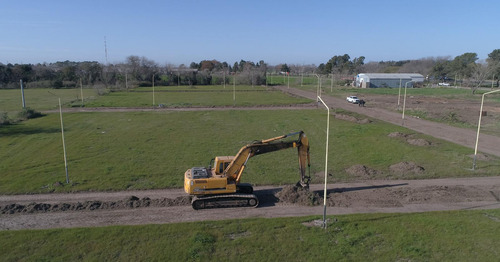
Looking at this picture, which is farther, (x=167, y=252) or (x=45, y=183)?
(x=45, y=183)

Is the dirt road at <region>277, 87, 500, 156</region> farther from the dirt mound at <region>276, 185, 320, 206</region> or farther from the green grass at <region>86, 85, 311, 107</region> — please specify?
the green grass at <region>86, 85, 311, 107</region>

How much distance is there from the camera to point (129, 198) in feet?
61.0

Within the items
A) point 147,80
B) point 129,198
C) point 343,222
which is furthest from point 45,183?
point 147,80

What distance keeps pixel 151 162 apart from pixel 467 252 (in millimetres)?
20379

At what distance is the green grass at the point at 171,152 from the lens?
22562 mm

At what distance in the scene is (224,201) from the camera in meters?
17.6

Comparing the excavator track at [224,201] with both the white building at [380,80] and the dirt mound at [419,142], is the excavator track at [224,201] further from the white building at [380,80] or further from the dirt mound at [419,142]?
the white building at [380,80]

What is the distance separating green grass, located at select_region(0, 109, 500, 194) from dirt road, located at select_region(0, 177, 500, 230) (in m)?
1.33

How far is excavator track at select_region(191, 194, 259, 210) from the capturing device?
17.3m

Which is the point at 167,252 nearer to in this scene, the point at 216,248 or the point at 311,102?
the point at 216,248

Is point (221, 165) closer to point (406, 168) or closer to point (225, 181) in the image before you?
point (225, 181)

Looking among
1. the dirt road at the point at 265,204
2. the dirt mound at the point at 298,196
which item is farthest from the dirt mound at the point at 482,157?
the dirt mound at the point at 298,196

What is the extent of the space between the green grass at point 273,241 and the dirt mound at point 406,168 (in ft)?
24.6

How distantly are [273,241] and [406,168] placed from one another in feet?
46.8
